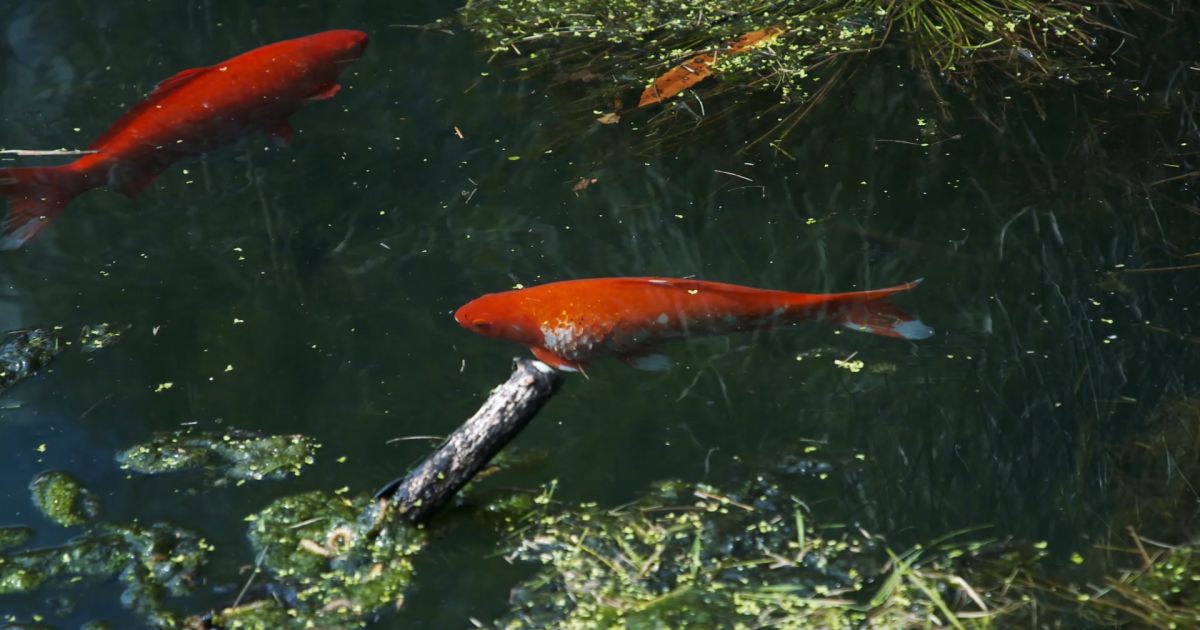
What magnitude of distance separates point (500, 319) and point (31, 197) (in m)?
1.74

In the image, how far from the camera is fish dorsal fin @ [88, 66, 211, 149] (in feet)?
13.2

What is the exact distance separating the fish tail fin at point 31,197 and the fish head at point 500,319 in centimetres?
152

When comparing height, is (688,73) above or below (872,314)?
above

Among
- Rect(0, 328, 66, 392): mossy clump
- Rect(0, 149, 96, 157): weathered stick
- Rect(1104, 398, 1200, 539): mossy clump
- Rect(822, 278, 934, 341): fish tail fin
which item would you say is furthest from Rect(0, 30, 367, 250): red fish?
Rect(1104, 398, 1200, 539): mossy clump

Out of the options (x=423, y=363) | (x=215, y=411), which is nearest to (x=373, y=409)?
(x=423, y=363)

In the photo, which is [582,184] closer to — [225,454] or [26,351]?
[225,454]

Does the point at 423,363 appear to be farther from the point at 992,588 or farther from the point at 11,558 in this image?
the point at 992,588

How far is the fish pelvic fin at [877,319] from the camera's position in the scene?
329cm

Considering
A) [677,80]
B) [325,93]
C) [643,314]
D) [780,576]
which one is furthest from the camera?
[677,80]

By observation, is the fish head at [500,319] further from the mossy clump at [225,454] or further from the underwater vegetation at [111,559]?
the underwater vegetation at [111,559]

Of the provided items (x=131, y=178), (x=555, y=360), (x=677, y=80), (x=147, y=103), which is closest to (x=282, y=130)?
(x=147, y=103)

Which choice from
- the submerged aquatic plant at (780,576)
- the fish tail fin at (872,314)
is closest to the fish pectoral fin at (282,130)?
the submerged aquatic plant at (780,576)

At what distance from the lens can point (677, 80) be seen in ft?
15.8

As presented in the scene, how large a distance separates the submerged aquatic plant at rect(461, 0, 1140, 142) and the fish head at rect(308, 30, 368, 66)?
0.61 meters
